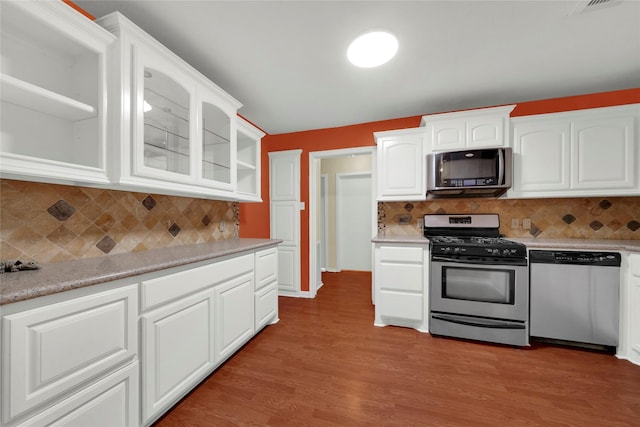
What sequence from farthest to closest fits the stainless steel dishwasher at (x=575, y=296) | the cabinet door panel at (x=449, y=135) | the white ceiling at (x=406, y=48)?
the cabinet door panel at (x=449, y=135) → the stainless steel dishwasher at (x=575, y=296) → the white ceiling at (x=406, y=48)

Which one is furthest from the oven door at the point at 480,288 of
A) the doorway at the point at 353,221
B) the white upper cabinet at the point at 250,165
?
the doorway at the point at 353,221

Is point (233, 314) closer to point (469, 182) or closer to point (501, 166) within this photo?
point (469, 182)

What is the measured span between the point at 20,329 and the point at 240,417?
1.09 m

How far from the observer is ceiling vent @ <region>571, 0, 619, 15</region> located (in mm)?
1360

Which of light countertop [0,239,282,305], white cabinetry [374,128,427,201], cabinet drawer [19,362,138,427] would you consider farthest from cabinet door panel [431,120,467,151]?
cabinet drawer [19,362,138,427]

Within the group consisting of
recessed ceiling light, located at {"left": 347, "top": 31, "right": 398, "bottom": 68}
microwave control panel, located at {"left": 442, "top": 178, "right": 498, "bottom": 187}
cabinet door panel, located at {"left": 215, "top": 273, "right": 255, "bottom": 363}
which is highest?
recessed ceiling light, located at {"left": 347, "top": 31, "right": 398, "bottom": 68}

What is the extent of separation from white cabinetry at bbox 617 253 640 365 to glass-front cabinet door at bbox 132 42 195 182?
3.45 m

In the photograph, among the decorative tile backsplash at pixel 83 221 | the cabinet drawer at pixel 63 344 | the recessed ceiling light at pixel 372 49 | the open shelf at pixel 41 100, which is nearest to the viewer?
the cabinet drawer at pixel 63 344

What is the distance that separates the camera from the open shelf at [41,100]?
38.9 inches

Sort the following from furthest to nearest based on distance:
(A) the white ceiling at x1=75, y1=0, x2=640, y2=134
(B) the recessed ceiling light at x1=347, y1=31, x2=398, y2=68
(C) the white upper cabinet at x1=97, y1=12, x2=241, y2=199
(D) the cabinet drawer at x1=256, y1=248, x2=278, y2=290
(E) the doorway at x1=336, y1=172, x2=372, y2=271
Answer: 1. (E) the doorway at x1=336, y1=172, x2=372, y2=271
2. (D) the cabinet drawer at x1=256, y1=248, x2=278, y2=290
3. (B) the recessed ceiling light at x1=347, y1=31, x2=398, y2=68
4. (A) the white ceiling at x1=75, y1=0, x2=640, y2=134
5. (C) the white upper cabinet at x1=97, y1=12, x2=241, y2=199

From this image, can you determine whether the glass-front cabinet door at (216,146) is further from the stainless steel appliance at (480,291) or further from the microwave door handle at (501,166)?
the microwave door handle at (501,166)

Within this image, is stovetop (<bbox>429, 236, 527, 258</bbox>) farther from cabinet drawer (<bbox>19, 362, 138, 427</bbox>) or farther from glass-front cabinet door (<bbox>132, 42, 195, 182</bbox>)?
cabinet drawer (<bbox>19, 362, 138, 427</bbox>)

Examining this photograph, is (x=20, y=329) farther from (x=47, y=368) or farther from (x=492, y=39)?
(x=492, y=39)

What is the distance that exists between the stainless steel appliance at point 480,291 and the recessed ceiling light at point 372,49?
1.67 m
